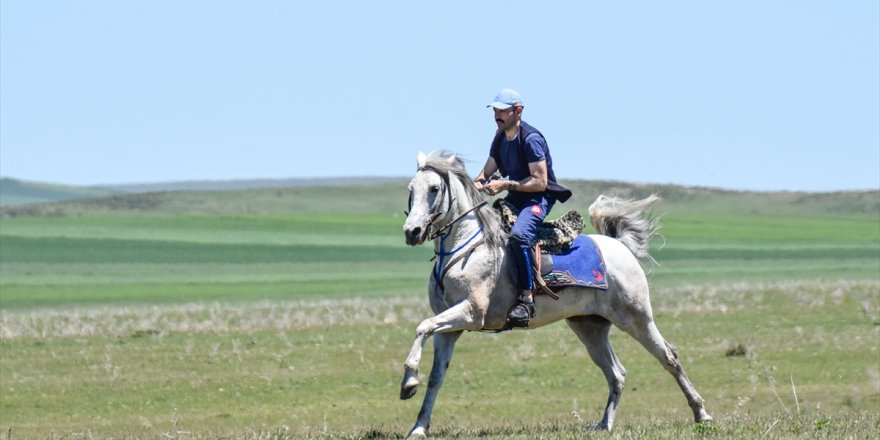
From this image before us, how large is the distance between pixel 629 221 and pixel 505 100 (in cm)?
234

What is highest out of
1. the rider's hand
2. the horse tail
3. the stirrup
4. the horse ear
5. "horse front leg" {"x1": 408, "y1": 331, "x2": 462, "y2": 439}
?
the horse ear

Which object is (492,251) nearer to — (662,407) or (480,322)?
(480,322)

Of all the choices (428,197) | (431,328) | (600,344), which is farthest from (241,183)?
(431,328)

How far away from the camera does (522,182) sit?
12906mm

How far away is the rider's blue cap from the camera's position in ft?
42.0

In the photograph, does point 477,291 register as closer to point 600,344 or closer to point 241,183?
point 600,344

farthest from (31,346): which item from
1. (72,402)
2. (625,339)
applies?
(625,339)

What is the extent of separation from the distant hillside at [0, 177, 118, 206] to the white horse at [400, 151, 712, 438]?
129m

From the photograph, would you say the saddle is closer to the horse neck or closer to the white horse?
the white horse

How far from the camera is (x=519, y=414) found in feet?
65.0

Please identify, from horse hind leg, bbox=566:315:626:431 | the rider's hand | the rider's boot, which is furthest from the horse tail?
the rider's hand

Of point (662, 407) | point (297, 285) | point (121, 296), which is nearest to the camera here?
point (662, 407)

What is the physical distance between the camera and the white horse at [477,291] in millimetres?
12242

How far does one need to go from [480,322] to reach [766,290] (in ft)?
86.9
